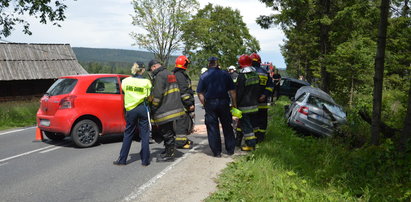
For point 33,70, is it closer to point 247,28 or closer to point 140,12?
point 140,12

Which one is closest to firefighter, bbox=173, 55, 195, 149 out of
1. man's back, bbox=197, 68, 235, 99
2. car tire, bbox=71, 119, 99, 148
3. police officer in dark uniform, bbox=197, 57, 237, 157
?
police officer in dark uniform, bbox=197, 57, 237, 157

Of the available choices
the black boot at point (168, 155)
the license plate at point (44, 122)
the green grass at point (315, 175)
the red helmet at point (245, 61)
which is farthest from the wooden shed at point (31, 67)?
the green grass at point (315, 175)

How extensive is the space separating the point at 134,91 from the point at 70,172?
1854 millimetres

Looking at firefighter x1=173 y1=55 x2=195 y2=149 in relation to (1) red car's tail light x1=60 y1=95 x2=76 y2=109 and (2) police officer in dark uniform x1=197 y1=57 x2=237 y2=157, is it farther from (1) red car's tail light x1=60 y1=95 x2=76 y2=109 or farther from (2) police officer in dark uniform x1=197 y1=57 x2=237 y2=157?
(1) red car's tail light x1=60 y1=95 x2=76 y2=109

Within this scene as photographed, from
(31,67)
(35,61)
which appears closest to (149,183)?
(31,67)

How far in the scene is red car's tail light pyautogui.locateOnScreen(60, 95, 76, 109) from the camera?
7.77 metres

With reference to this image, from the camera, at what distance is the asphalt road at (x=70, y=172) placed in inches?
190

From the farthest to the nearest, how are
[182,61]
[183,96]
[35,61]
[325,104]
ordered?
1. [35,61]
2. [325,104]
3. [183,96]
4. [182,61]

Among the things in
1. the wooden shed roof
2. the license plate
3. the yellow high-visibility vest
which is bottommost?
the license plate

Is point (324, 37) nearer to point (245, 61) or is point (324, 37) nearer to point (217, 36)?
point (245, 61)

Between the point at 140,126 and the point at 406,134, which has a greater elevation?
the point at 140,126

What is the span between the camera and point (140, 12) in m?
46.9

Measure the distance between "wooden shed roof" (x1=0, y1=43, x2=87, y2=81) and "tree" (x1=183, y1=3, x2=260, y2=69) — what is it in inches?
719

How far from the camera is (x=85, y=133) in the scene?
8.05m
